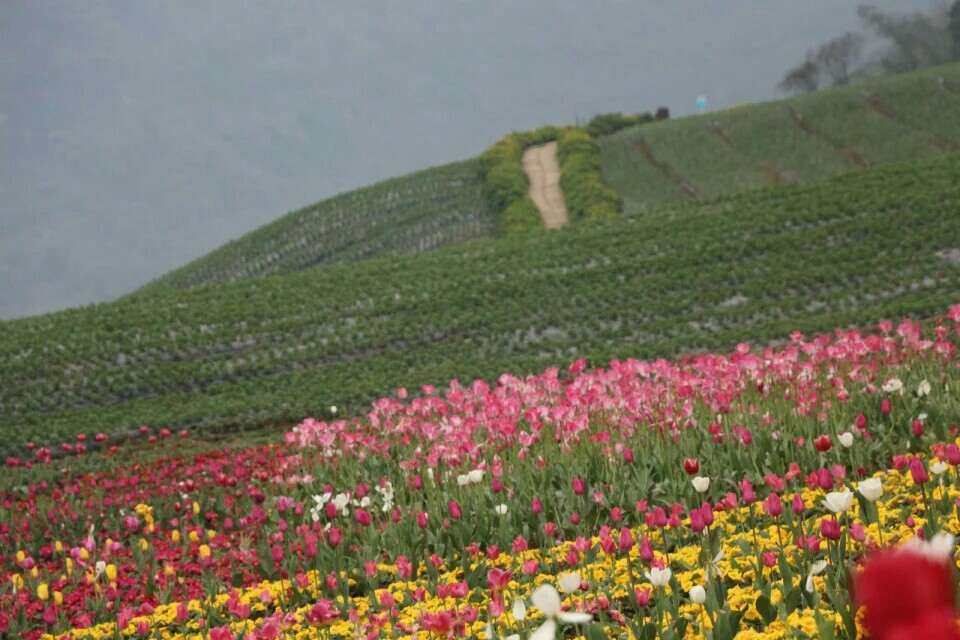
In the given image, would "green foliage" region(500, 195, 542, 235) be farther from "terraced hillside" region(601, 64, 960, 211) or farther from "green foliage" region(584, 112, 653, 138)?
"green foliage" region(584, 112, 653, 138)

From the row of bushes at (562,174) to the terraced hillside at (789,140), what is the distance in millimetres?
1579

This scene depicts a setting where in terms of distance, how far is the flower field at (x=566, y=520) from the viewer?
519 cm

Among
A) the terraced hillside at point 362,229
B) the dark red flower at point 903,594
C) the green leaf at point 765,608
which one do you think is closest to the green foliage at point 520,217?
the terraced hillside at point 362,229

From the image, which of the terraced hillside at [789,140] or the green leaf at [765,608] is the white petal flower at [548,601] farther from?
the terraced hillside at [789,140]

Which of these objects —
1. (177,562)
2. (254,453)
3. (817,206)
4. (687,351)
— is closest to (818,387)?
(177,562)

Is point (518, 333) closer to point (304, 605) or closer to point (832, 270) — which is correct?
point (832, 270)

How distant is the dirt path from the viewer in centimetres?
5355

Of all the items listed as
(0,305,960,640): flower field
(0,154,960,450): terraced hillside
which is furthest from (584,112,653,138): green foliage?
(0,305,960,640): flower field

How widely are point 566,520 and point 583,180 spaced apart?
50638mm

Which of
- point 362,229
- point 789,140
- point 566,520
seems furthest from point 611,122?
point 566,520

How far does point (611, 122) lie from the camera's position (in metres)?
72.3

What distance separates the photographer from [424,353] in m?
27.1

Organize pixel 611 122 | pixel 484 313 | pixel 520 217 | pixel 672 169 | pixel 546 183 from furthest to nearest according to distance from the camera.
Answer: pixel 611 122
pixel 546 183
pixel 672 169
pixel 520 217
pixel 484 313

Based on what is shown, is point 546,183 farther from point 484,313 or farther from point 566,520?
point 566,520
